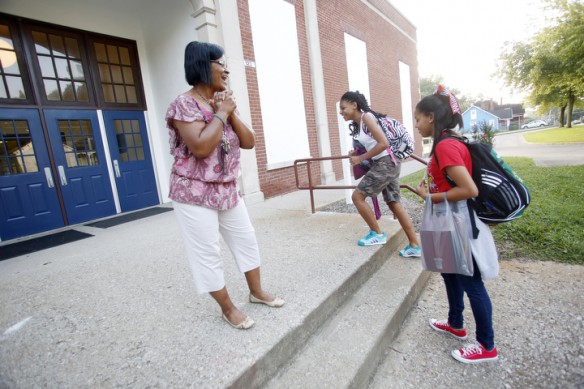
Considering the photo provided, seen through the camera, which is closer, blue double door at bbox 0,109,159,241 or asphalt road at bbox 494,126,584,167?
blue double door at bbox 0,109,159,241

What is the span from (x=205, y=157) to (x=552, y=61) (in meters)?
27.3

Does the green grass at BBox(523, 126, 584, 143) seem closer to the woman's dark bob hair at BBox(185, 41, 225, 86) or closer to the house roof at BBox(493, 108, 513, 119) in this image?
the woman's dark bob hair at BBox(185, 41, 225, 86)

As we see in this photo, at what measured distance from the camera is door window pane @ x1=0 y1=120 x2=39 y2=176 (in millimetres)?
5027

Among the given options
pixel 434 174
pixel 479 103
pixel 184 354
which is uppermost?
pixel 479 103

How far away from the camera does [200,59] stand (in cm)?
178

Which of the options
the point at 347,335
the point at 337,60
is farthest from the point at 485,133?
the point at 347,335

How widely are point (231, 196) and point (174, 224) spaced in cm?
351

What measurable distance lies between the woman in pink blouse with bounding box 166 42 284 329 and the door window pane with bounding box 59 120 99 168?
523 centimetres

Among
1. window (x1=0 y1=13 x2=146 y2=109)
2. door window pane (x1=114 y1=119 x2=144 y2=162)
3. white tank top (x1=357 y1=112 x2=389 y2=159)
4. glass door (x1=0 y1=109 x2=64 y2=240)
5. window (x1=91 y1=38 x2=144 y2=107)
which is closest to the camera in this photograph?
white tank top (x1=357 y1=112 x2=389 y2=159)

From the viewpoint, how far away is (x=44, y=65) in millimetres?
5508

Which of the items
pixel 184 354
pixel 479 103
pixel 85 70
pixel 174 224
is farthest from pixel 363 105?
pixel 479 103

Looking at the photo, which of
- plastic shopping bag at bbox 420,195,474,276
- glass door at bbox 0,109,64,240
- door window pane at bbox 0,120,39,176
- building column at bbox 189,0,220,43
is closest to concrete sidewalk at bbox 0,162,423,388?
plastic shopping bag at bbox 420,195,474,276

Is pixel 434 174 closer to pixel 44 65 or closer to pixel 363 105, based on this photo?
pixel 363 105

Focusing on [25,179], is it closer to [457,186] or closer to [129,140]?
[129,140]
